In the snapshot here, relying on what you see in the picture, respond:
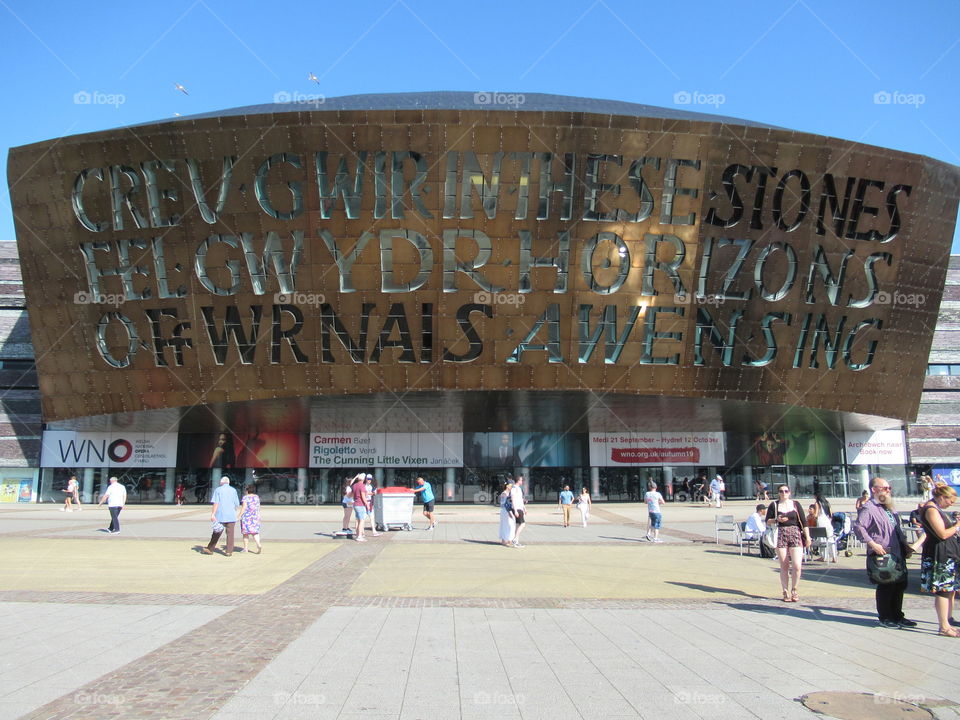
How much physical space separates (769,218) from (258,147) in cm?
2330

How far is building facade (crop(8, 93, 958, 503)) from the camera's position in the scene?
3031cm

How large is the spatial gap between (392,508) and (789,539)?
575 inches

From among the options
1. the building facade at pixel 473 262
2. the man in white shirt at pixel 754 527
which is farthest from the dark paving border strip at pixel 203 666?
the building facade at pixel 473 262

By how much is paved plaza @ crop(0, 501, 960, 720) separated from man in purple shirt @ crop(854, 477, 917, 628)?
1.24 feet

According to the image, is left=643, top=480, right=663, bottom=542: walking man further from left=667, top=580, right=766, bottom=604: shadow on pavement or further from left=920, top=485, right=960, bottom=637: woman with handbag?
left=920, top=485, right=960, bottom=637: woman with handbag

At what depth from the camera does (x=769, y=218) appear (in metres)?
32.2

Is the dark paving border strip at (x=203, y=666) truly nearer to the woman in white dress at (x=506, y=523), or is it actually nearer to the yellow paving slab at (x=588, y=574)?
the yellow paving slab at (x=588, y=574)

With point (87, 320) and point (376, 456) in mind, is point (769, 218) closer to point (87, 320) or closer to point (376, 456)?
point (376, 456)

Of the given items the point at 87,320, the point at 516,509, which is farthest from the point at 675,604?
the point at 87,320

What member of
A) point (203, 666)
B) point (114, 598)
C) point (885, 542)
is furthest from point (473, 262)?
point (203, 666)

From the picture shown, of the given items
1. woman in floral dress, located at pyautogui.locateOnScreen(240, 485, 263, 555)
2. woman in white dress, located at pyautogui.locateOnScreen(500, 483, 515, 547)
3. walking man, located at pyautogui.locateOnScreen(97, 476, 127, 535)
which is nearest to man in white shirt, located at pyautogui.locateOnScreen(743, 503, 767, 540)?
woman in white dress, located at pyautogui.locateOnScreen(500, 483, 515, 547)

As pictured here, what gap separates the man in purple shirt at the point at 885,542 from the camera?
8992mm

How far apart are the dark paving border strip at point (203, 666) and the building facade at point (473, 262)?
2205 cm

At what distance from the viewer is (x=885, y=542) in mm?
9109
